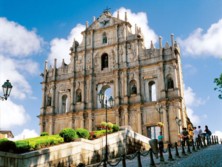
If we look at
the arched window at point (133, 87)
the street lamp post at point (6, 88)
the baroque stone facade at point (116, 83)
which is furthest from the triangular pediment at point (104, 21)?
the street lamp post at point (6, 88)

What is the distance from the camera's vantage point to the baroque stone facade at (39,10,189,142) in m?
32.5

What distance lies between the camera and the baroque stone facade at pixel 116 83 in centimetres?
3250

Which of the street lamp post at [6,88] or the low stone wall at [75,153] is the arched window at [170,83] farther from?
the street lamp post at [6,88]

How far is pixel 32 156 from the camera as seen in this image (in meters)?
14.3

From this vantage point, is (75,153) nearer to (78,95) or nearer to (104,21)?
(78,95)

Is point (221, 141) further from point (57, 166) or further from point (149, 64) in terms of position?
point (57, 166)

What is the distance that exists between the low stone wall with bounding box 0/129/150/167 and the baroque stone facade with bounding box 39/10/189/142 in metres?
7.69

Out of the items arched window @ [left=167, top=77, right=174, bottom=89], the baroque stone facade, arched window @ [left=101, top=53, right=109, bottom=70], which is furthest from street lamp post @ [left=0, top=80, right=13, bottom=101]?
arched window @ [left=101, top=53, right=109, bottom=70]

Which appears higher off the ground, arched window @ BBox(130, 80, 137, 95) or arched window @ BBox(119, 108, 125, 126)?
arched window @ BBox(130, 80, 137, 95)

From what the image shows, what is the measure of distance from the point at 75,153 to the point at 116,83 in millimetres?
18430

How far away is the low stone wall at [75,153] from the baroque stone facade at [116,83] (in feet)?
25.2

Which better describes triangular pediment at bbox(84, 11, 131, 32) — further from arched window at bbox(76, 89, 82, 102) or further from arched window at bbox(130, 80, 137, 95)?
arched window at bbox(76, 89, 82, 102)

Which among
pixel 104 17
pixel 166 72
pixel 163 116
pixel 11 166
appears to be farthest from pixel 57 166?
pixel 104 17

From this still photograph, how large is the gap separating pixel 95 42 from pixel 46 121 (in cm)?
1119
